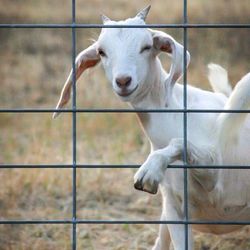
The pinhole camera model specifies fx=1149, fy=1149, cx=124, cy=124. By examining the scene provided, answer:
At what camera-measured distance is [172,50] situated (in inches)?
215

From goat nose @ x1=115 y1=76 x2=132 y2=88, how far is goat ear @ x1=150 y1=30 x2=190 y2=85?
0.23 m

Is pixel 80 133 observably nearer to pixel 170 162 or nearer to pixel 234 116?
pixel 234 116

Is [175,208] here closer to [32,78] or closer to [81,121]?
[81,121]

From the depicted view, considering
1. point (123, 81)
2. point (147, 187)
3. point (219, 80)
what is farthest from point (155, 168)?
point (219, 80)

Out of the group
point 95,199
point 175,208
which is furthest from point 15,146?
point 175,208

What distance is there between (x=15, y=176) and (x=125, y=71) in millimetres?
2492

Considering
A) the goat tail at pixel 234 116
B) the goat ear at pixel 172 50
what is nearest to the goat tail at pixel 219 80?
the goat tail at pixel 234 116

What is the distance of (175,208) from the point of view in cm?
574

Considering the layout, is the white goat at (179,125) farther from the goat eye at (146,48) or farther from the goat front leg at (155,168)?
the goat front leg at (155,168)

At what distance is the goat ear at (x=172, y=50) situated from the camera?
536cm

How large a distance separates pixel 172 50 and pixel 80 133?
3753mm

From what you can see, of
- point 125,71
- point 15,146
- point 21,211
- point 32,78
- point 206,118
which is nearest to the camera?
point 125,71

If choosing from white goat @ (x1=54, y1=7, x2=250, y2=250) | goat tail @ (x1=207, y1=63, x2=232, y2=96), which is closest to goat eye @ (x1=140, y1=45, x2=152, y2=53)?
white goat @ (x1=54, y1=7, x2=250, y2=250)

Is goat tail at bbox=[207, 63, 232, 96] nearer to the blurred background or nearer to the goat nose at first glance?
the blurred background
